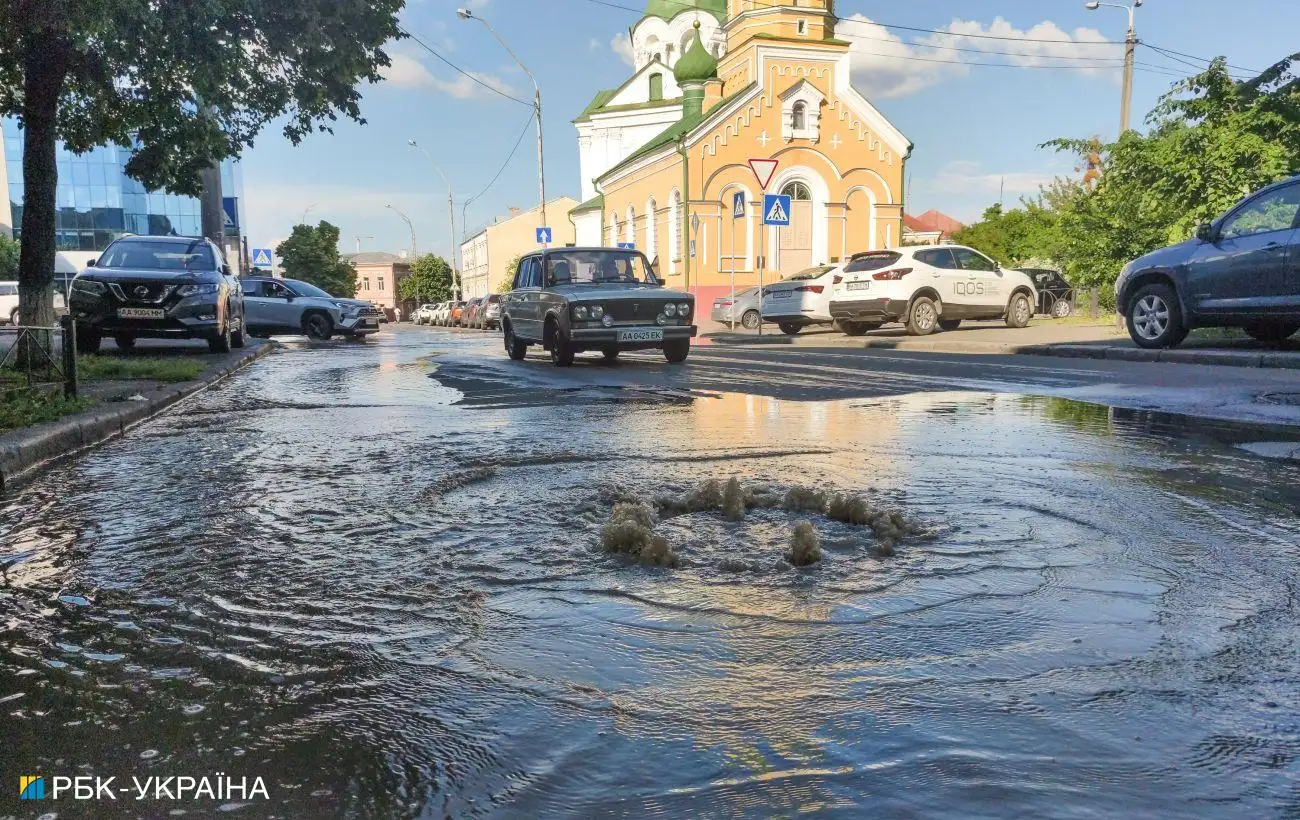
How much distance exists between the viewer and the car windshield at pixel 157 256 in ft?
49.1

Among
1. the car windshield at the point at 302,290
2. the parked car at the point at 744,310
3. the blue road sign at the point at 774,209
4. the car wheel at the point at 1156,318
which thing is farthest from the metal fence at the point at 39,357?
the parked car at the point at 744,310

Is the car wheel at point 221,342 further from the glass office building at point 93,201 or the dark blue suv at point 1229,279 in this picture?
the glass office building at point 93,201

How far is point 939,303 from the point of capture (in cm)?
2062

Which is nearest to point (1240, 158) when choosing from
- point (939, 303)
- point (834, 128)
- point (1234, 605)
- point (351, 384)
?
point (939, 303)

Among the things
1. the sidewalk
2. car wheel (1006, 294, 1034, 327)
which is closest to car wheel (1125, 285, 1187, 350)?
the sidewalk

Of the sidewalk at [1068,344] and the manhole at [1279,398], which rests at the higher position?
the sidewalk at [1068,344]

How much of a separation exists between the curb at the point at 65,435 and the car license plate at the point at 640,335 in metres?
5.97

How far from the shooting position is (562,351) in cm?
1390

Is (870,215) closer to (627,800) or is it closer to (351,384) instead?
(351,384)

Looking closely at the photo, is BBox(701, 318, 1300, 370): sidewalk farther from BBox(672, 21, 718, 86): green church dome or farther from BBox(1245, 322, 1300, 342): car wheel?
BBox(672, 21, 718, 86): green church dome

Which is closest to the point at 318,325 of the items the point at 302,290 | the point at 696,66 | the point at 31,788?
the point at 302,290

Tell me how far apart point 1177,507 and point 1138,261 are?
10.1 meters

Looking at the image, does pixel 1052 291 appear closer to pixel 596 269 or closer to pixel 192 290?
pixel 596 269

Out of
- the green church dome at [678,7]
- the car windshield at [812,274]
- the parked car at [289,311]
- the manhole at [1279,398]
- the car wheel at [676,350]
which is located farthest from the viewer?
the green church dome at [678,7]
